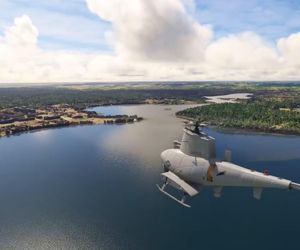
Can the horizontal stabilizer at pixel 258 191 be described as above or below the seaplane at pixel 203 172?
below

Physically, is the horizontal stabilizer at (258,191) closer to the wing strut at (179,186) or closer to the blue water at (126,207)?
the wing strut at (179,186)

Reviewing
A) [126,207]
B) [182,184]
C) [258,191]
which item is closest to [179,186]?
[182,184]

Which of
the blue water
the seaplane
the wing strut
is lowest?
the blue water

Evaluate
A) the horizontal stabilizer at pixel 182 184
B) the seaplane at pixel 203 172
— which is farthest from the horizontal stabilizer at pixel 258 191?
the horizontal stabilizer at pixel 182 184

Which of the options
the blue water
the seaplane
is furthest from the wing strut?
the blue water

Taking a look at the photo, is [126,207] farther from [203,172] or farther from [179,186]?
[203,172]

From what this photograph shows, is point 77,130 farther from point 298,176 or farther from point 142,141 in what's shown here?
point 298,176

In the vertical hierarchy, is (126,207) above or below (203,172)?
below

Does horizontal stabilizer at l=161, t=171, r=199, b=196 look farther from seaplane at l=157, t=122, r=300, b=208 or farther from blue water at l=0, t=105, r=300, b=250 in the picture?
blue water at l=0, t=105, r=300, b=250
